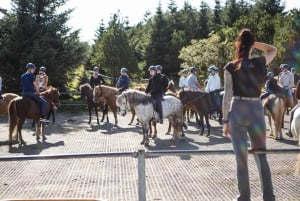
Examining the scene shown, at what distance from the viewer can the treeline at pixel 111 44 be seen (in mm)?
28000

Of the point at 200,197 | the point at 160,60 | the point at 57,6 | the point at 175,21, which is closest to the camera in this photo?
the point at 200,197

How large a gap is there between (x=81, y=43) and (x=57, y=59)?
277 centimetres

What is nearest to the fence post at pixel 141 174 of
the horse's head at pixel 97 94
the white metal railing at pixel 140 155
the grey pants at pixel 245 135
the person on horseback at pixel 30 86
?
the white metal railing at pixel 140 155

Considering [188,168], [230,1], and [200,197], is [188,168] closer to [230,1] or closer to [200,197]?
[200,197]

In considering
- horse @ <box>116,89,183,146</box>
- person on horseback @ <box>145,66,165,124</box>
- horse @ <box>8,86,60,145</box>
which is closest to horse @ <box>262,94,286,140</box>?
horse @ <box>116,89,183,146</box>

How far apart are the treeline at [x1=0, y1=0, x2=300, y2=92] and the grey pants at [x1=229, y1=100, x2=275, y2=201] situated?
78.1ft

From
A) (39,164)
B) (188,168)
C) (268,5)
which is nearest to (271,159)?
(188,168)

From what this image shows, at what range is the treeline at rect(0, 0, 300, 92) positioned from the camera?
91.9 ft

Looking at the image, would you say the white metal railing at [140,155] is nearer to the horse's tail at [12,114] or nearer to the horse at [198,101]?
the horse's tail at [12,114]

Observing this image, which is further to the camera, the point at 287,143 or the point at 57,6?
the point at 57,6

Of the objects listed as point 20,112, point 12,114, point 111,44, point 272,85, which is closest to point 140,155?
point 20,112

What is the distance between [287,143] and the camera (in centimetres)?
1424

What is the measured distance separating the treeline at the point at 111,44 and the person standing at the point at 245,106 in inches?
934

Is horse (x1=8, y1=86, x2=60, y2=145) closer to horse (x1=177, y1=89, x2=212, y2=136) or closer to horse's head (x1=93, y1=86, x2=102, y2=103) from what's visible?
horse's head (x1=93, y1=86, x2=102, y2=103)
